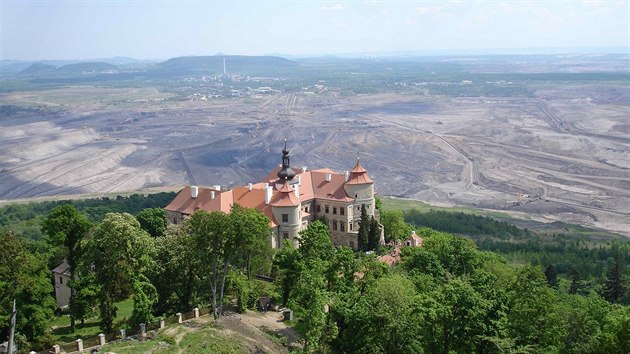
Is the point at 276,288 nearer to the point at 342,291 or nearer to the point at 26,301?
the point at 342,291

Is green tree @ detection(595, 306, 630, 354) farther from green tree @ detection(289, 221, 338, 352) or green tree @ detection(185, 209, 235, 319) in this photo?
green tree @ detection(185, 209, 235, 319)

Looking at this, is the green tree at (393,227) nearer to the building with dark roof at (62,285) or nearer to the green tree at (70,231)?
the building with dark roof at (62,285)

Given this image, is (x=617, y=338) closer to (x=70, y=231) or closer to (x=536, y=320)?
(x=536, y=320)

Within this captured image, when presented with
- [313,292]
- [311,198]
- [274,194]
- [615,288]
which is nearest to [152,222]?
[274,194]

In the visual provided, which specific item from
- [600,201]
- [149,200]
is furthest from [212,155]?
[600,201]

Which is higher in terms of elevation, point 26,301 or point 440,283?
point 26,301

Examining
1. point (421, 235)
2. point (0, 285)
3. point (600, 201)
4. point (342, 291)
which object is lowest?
point (600, 201)
